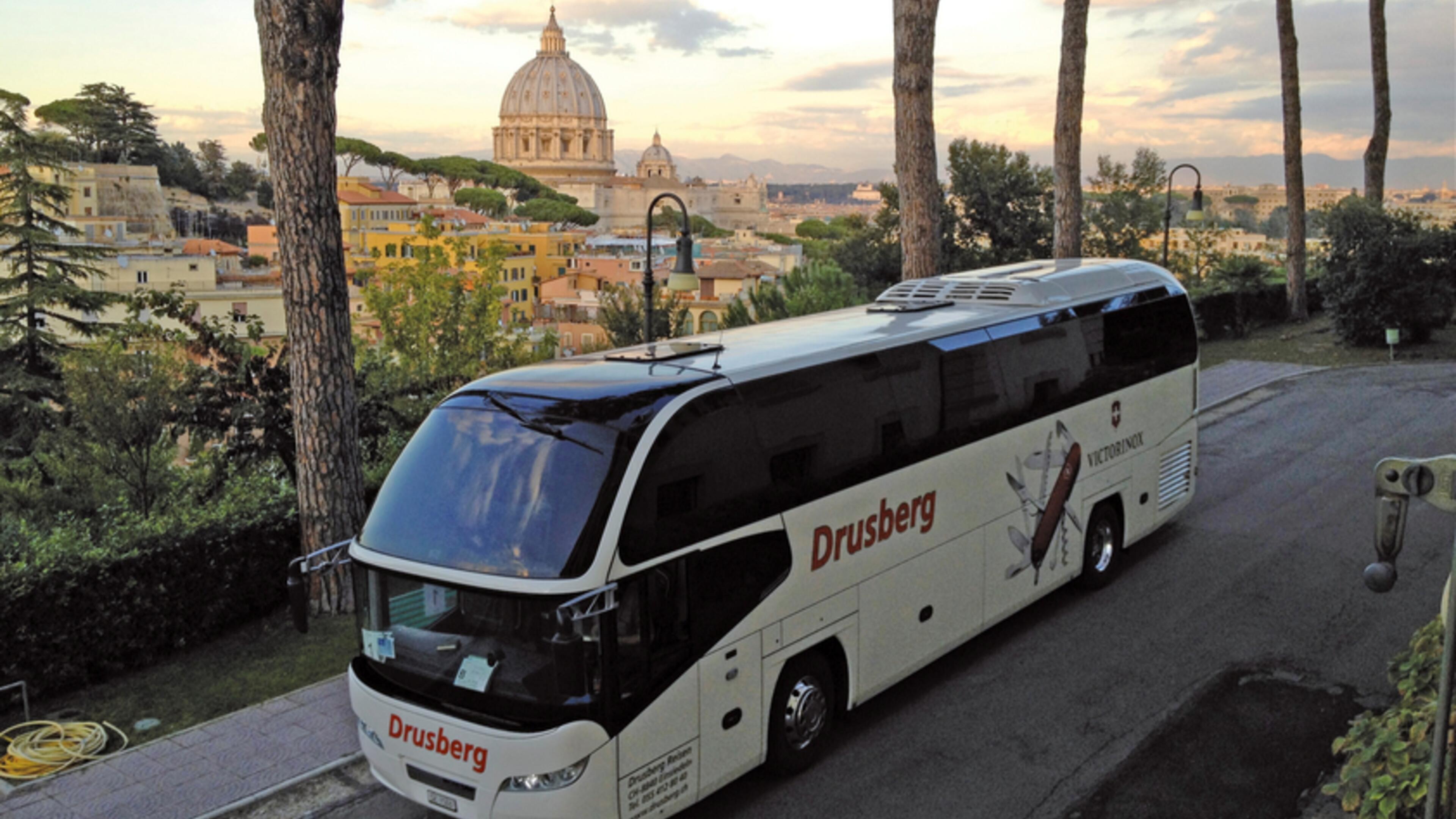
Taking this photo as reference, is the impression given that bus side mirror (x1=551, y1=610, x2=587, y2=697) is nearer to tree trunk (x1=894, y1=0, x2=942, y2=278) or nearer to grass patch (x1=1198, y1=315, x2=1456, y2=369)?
tree trunk (x1=894, y1=0, x2=942, y2=278)

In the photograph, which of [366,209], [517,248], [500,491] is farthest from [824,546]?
[366,209]

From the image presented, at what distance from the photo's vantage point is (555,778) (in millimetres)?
5789

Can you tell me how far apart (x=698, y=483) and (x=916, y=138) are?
899 cm

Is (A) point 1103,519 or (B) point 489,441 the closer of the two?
(B) point 489,441

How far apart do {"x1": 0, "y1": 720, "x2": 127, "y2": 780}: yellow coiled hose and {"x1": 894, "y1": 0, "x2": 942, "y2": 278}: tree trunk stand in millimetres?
9984

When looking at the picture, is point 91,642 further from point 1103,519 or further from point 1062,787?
point 1103,519

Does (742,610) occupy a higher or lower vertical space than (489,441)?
lower

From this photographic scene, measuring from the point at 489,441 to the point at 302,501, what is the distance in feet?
16.6

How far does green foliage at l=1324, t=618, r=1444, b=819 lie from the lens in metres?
5.16

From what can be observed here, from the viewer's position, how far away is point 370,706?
6.41m

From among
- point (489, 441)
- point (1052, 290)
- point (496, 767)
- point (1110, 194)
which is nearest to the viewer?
point (496, 767)

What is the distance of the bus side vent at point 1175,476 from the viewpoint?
38.0 feet

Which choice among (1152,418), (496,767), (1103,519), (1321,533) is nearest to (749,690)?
(496,767)

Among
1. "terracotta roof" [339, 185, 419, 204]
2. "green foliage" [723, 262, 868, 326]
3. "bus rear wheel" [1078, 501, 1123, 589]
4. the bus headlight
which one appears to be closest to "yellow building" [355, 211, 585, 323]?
"terracotta roof" [339, 185, 419, 204]
